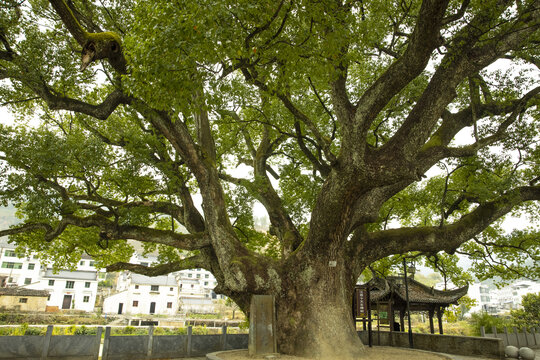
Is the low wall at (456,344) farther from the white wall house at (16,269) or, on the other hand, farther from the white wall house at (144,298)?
the white wall house at (16,269)

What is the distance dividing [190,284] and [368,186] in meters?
62.3

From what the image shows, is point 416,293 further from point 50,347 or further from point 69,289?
point 69,289

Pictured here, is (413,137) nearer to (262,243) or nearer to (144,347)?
(262,243)

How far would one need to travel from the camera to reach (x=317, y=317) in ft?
28.1

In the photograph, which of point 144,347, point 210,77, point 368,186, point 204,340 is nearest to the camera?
point 210,77

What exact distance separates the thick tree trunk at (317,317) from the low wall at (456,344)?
601cm

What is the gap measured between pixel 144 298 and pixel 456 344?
4381 centimetres

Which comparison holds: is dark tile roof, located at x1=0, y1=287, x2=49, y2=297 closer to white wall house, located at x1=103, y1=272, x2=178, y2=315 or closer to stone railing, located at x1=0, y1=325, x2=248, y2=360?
white wall house, located at x1=103, y1=272, x2=178, y2=315

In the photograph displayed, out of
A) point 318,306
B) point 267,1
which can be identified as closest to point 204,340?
point 318,306

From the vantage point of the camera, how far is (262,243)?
50.8 ft

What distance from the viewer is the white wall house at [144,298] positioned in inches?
1802

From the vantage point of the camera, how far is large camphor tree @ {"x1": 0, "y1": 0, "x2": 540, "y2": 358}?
6621mm

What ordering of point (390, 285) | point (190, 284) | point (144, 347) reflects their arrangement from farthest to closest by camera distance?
point (190, 284) < point (390, 285) < point (144, 347)

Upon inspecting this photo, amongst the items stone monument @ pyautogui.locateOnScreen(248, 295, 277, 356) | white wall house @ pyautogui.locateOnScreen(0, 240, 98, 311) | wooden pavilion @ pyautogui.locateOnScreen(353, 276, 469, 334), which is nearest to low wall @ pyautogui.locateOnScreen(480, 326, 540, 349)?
wooden pavilion @ pyautogui.locateOnScreen(353, 276, 469, 334)
